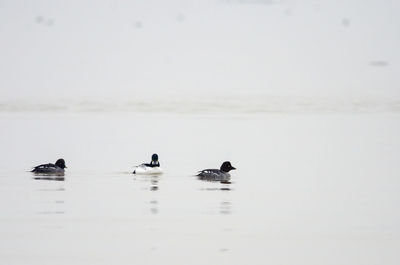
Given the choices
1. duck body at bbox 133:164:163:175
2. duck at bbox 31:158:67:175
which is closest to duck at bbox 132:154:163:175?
duck body at bbox 133:164:163:175

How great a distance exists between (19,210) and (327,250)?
5.69 meters

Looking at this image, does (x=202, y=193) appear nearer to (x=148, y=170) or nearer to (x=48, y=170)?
(x=148, y=170)

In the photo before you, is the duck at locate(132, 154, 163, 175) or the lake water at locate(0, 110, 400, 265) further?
the duck at locate(132, 154, 163, 175)

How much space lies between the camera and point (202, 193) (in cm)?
2086

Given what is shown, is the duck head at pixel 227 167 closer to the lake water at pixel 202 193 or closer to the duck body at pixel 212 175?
the lake water at pixel 202 193

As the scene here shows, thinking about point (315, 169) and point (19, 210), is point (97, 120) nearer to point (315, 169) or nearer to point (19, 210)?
point (315, 169)

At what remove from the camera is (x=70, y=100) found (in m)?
43.4

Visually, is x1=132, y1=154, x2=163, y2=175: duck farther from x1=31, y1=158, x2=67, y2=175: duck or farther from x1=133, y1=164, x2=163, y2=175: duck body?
x1=31, y1=158, x2=67, y2=175: duck

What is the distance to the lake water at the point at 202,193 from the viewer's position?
15.1 meters

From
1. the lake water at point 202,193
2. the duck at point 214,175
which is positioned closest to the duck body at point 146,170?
the lake water at point 202,193

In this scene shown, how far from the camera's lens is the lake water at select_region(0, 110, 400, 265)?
15.1m

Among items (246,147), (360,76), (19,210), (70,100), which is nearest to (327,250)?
(19,210)

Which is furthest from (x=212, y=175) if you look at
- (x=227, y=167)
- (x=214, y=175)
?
(x=227, y=167)

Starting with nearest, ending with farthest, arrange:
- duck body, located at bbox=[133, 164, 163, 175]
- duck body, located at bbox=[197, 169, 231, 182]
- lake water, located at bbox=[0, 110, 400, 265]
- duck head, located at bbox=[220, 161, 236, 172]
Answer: lake water, located at bbox=[0, 110, 400, 265], duck body, located at bbox=[197, 169, 231, 182], duck body, located at bbox=[133, 164, 163, 175], duck head, located at bbox=[220, 161, 236, 172]
